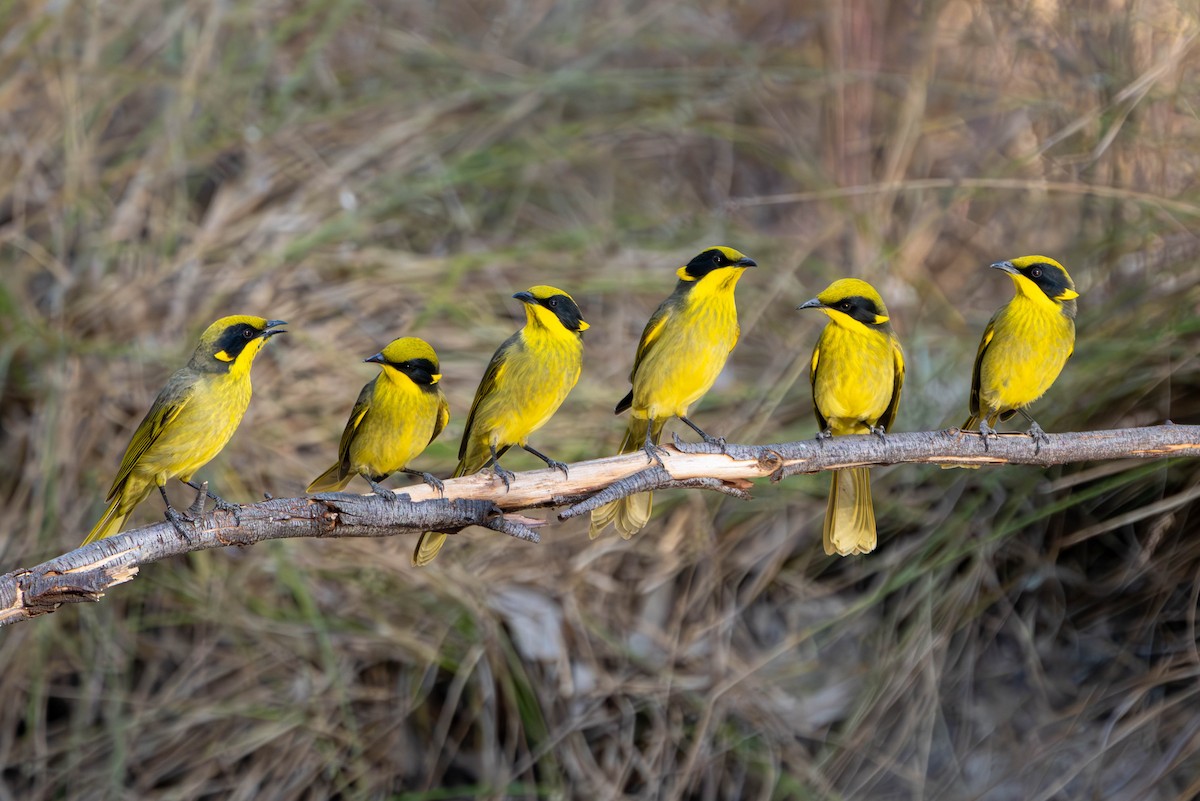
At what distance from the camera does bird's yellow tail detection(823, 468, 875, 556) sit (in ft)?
12.4

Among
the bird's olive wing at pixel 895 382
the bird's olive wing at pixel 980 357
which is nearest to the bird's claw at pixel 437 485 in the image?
the bird's olive wing at pixel 895 382

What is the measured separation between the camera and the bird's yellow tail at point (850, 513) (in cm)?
378

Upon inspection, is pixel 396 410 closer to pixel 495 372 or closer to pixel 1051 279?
pixel 495 372

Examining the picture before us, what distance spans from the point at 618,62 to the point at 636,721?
15.6 ft

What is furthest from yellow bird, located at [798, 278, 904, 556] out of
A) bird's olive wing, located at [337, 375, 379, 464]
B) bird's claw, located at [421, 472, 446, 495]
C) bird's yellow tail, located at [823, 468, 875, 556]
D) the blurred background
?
bird's olive wing, located at [337, 375, 379, 464]

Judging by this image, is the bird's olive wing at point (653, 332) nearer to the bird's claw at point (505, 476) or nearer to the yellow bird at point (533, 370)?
the yellow bird at point (533, 370)

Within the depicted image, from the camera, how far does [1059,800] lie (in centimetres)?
500

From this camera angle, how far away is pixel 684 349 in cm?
365

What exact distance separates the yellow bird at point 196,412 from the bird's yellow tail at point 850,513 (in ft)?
5.38

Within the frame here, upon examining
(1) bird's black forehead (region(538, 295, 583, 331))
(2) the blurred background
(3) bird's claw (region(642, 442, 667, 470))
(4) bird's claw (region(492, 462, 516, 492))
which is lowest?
(2) the blurred background

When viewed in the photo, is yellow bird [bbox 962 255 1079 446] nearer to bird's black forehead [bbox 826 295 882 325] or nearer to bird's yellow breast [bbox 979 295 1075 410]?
bird's yellow breast [bbox 979 295 1075 410]

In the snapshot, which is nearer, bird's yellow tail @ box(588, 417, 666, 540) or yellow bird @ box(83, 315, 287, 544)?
yellow bird @ box(83, 315, 287, 544)

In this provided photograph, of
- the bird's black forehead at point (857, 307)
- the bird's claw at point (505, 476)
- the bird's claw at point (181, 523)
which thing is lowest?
the bird's claw at point (505, 476)

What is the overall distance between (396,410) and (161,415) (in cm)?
61
